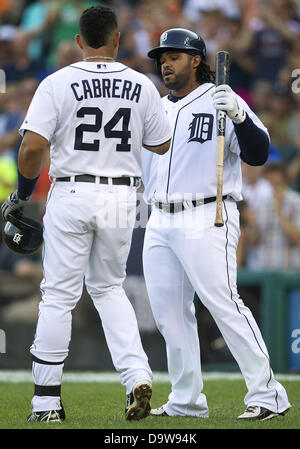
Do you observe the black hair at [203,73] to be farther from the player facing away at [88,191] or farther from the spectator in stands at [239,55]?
the spectator in stands at [239,55]

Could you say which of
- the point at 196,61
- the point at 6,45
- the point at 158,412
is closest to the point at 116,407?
the point at 158,412

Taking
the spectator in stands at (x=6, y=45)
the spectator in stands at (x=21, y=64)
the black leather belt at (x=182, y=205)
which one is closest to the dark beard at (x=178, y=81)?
the black leather belt at (x=182, y=205)

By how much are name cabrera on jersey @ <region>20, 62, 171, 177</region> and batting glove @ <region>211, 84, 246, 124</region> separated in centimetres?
38

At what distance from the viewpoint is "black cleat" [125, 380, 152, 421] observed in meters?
4.33

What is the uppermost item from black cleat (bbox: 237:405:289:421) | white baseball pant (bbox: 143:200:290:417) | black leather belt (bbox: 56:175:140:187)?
black leather belt (bbox: 56:175:140:187)

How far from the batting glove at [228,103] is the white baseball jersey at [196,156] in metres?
0.16

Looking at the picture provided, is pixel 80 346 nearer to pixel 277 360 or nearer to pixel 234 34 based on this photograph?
pixel 277 360

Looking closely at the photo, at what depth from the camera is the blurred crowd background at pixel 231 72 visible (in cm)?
842

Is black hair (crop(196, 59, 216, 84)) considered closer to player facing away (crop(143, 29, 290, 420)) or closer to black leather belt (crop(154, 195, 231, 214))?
player facing away (crop(143, 29, 290, 420))

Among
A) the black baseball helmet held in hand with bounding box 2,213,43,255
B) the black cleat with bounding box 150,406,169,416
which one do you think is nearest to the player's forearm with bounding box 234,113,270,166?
the black baseball helmet held in hand with bounding box 2,213,43,255

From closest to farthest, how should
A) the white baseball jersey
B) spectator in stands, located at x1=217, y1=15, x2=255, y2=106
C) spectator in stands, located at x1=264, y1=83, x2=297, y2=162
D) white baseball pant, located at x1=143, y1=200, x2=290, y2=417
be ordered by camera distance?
white baseball pant, located at x1=143, y1=200, x2=290, y2=417 < the white baseball jersey < spectator in stands, located at x1=264, y1=83, x2=297, y2=162 < spectator in stands, located at x1=217, y1=15, x2=255, y2=106

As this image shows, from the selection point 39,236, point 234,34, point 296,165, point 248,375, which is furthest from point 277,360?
point 234,34

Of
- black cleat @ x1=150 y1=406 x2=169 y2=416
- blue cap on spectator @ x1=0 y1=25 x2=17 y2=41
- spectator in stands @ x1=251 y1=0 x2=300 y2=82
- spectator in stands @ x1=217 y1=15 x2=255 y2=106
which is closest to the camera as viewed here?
black cleat @ x1=150 y1=406 x2=169 y2=416
